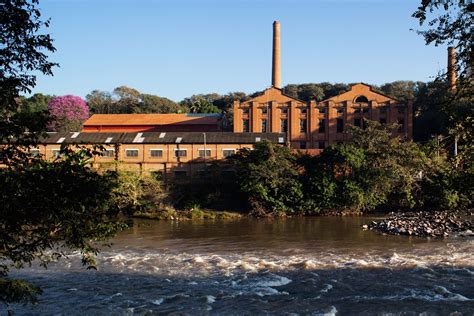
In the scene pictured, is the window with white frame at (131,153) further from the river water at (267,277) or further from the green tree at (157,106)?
the green tree at (157,106)

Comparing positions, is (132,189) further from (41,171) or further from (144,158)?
(41,171)

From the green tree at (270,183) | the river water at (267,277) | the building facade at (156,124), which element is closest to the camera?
the river water at (267,277)

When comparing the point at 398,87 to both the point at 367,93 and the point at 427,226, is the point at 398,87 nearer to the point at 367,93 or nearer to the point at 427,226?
the point at 367,93

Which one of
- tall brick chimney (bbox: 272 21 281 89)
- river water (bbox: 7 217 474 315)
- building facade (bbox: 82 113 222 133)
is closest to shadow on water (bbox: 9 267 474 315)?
river water (bbox: 7 217 474 315)

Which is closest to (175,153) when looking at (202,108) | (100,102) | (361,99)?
(361,99)

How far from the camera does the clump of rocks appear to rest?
28.0 meters

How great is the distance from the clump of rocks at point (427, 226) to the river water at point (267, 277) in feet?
4.77

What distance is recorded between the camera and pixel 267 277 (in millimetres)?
18422

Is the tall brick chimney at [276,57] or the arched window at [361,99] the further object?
the tall brick chimney at [276,57]

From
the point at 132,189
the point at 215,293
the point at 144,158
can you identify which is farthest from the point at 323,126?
the point at 215,293

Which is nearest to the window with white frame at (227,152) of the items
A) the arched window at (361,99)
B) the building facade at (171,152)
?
the building facade at (171,152)

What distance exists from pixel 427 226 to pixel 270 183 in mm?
13508

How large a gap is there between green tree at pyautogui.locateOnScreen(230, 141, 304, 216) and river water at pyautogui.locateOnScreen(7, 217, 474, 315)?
10752 millimetres

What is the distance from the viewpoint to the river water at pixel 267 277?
586 inches
